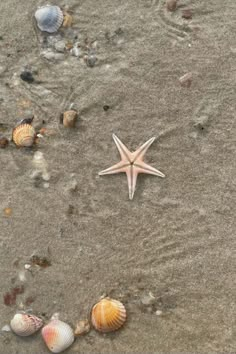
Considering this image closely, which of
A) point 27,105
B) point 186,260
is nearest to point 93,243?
point 186,260

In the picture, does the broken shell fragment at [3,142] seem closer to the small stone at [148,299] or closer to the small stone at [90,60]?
the small stone at [90,60]

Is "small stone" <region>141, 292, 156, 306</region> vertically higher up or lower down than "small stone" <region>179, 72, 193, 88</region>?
lower down

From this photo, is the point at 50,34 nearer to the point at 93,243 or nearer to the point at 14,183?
the point at 14,183

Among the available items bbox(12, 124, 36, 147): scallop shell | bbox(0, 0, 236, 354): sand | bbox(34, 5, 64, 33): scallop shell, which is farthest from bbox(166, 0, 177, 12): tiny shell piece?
bbox(12, 124, 36, 147): scallop shell

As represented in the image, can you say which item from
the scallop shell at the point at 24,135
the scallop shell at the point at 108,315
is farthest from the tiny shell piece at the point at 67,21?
the scallop shell at the point at 108,315

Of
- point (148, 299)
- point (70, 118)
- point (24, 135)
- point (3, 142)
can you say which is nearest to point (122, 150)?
point (70, 118)

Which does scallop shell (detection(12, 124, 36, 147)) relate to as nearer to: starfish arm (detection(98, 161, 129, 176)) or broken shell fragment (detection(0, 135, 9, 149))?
broken shell fragment (detection(0, 135, 9, 149))

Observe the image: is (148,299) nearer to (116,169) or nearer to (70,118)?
(116,169)
